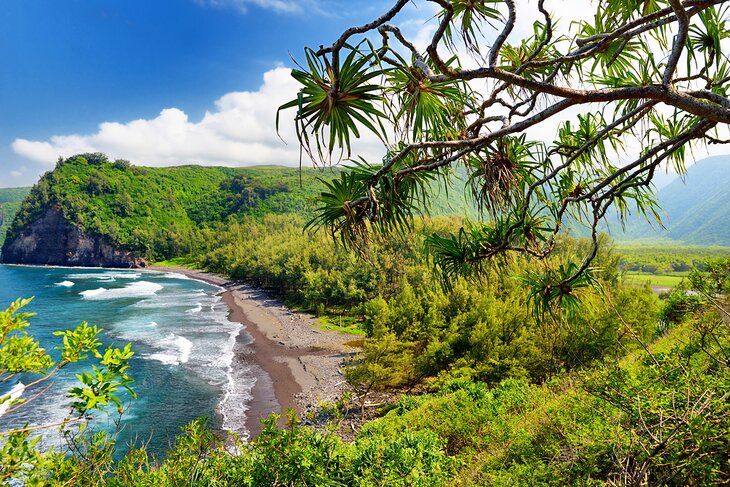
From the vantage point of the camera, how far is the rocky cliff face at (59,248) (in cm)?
8444

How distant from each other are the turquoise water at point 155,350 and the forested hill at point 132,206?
29863mm

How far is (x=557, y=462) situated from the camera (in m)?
3.83

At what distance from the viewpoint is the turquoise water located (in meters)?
17.2

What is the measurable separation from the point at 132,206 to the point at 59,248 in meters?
18.3

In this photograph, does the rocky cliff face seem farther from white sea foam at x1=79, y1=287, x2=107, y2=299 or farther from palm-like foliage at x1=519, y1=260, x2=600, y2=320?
palm-like foliage at x1=519, y1=260, x2=600, y2=320

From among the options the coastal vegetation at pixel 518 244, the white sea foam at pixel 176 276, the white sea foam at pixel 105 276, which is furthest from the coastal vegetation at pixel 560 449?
the white sea foam at pixel 105 276

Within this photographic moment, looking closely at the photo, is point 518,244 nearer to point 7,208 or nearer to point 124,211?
point 124,211

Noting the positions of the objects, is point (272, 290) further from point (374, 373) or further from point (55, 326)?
point (374, 373)

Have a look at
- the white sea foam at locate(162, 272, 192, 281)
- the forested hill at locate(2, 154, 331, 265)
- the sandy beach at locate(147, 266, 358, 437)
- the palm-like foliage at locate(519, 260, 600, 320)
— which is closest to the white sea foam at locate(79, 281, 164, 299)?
the white sea foam at locate(162, 272, 192, 281)

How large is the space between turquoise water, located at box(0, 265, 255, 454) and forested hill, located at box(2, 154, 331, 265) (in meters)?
29.9

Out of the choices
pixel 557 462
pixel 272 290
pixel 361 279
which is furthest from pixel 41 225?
pixel 557 462

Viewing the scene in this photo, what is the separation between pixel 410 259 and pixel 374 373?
23164mm

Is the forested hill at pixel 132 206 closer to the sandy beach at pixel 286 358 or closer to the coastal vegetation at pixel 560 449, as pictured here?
the sandy beach at pixel 286 358

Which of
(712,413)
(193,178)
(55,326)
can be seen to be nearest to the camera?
(712,413)
